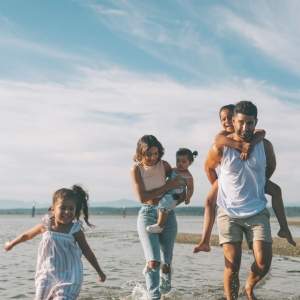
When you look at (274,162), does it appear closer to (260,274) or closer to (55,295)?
(260,274)

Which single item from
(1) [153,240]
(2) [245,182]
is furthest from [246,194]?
(1) [153,240]

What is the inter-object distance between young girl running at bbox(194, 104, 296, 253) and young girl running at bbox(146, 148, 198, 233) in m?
0.63

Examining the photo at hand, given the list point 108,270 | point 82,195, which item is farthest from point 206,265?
point 82,195

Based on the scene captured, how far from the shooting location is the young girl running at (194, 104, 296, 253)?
6445 mm

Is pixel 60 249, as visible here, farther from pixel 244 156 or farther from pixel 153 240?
pixel 244 156

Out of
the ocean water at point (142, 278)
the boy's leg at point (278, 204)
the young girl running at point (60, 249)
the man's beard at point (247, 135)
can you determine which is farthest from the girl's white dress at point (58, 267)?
the ocean water at point (142, 278)

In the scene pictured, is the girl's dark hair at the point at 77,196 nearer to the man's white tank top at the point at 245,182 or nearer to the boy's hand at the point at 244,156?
the man's white tank top at the point at 245,182

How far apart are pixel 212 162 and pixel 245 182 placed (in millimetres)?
567

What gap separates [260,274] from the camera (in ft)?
21.4

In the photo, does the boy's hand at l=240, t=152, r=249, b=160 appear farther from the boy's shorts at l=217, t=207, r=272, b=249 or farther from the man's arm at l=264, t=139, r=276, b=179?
the boy's shorts at l=217, t=207, r=272, b=249

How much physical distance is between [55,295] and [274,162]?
9.55ft

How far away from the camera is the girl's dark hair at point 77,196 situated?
5.83 metres

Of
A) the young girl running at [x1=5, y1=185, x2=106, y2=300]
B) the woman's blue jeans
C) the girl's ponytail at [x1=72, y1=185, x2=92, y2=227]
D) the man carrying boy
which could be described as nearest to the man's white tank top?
the man carrying boy

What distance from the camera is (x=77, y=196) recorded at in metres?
6.02
